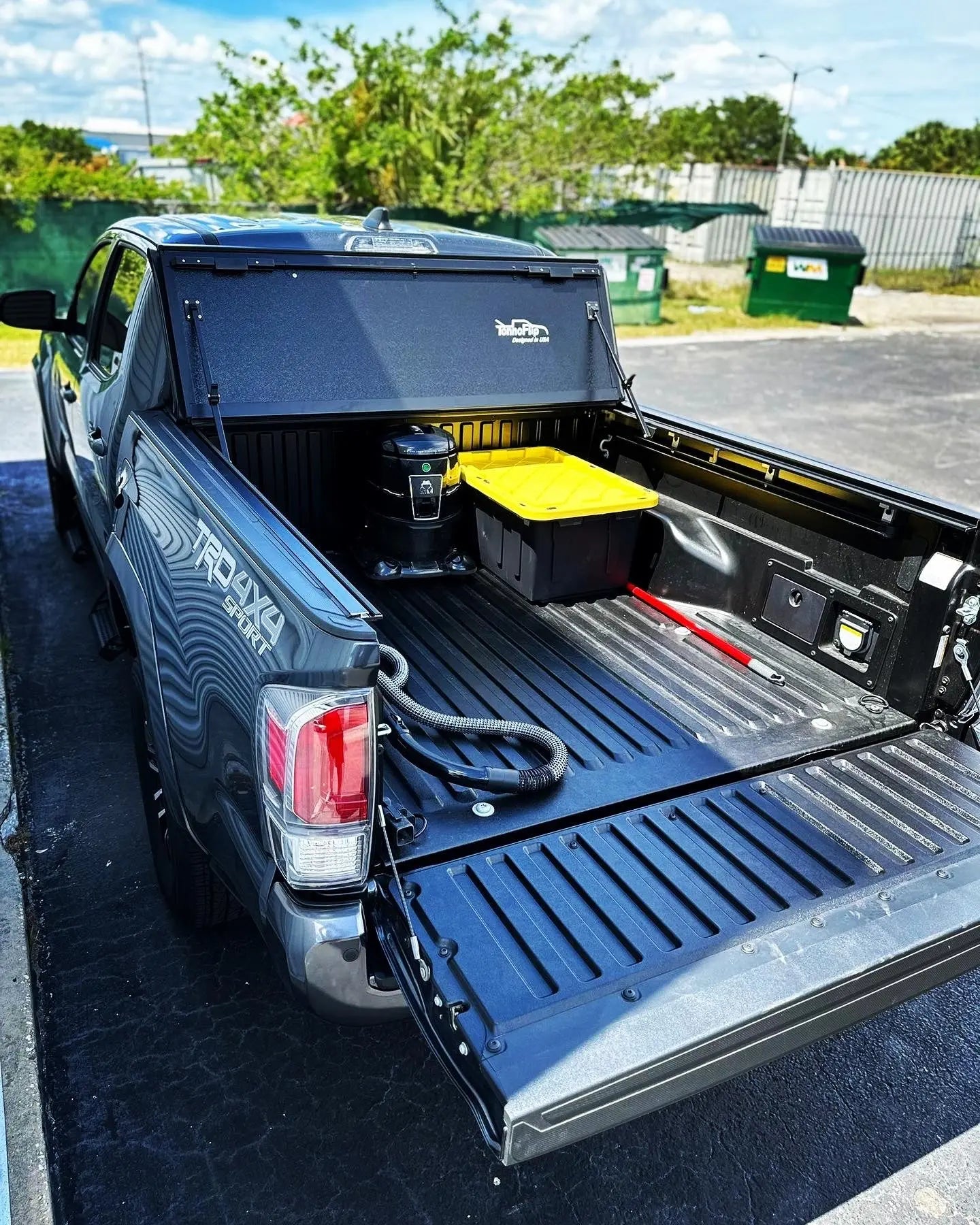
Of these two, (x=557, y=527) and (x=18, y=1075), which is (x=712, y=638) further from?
(x=18, y=1075)

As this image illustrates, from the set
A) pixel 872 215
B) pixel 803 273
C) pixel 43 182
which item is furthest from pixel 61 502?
pixel 872 215

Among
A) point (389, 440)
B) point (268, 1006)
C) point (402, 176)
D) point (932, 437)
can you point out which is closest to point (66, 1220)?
point (268, 1006)

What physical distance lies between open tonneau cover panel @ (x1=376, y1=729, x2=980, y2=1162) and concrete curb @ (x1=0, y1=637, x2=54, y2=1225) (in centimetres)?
113

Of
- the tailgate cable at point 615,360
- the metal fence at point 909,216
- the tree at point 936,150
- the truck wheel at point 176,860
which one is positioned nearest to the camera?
the truck wheel at point 176,860

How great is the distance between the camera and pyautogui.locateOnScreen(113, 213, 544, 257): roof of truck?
12.0ft

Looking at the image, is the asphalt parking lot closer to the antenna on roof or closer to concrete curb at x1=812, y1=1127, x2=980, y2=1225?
concrete curb at x1=812, y1=1127, x2=980, y2=1225

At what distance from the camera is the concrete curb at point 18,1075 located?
224cm

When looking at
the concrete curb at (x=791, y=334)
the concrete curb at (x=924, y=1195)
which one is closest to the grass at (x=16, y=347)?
the concrete curb at (x=791, y=334)

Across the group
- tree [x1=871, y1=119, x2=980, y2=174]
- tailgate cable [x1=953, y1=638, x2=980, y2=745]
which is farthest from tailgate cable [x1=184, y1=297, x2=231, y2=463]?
tree [x1=871, y1=119, x2=980, y2=174]

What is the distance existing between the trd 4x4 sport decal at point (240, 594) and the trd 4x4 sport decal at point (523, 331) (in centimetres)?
202

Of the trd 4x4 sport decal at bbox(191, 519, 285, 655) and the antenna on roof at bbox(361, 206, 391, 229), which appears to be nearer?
the trd 4x4 sport decal at bbox(191, 519, 285, 655)

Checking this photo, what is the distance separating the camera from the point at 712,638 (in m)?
3.56

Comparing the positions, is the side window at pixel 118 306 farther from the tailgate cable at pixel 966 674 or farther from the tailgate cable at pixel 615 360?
the tailgate cable at pixel 966 674

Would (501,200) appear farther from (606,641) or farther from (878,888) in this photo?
(878,888)
